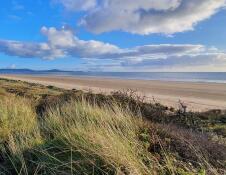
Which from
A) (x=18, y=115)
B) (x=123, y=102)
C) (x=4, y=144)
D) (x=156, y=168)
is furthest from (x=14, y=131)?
(x=123, y=102)

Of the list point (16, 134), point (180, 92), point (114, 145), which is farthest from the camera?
point (180, 92)

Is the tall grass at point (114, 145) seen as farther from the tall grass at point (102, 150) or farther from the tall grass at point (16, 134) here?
the tall grass at point (16, 134)

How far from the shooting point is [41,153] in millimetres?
5207

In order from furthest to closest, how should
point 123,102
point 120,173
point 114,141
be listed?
point 123,102 < point 114,141 < point 120,173

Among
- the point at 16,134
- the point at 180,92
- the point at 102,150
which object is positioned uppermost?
the point at 102,150

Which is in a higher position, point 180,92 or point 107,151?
point 107,151

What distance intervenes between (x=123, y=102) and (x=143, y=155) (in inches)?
228

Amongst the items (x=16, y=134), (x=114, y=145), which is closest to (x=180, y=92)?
(x=16, y=134)

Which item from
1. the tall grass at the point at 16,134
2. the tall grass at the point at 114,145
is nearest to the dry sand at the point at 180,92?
the tall grass at the point at 16,134

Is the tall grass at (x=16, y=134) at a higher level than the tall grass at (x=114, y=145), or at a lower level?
lower

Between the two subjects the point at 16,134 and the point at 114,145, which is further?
the point at 16,134

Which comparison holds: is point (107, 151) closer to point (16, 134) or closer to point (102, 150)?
point (102, 150)

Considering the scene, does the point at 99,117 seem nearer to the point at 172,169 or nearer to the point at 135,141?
the point at 135,141

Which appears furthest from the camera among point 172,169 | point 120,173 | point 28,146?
point 28,146
